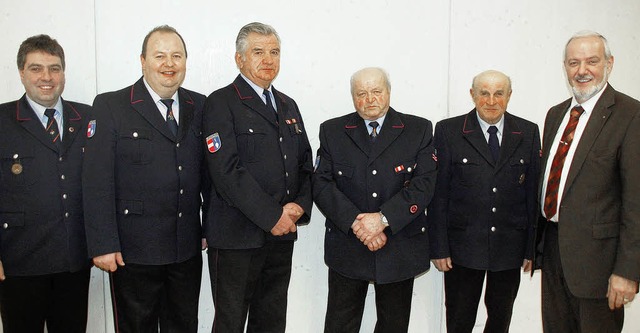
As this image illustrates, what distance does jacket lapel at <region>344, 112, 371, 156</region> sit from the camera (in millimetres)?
2428

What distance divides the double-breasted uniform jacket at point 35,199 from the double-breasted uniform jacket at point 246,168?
63cm

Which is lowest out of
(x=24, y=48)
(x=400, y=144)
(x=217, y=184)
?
(x=217, y=184)

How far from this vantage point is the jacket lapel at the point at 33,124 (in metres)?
2.27

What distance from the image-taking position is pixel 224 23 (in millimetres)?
2955

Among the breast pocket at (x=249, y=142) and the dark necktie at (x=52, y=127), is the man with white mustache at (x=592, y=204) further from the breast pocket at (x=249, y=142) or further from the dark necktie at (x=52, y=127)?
the dark necktie at (x=52, y=127)

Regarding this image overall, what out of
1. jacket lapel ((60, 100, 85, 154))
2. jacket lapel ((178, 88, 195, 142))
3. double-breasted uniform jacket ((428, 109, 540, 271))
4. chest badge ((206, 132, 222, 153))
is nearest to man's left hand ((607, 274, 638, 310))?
double-breasted uniform jacket ((428, 109, 540, 271))

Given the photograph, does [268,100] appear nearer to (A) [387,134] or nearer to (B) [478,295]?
(A) [387,134]

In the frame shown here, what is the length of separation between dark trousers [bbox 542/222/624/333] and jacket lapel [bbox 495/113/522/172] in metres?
0.41

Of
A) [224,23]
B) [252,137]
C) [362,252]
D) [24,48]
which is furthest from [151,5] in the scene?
[362,252]

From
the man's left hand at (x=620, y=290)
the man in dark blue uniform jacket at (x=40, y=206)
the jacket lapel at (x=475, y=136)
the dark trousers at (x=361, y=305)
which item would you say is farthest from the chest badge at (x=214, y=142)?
the man's left hand at (x=620, y=290)

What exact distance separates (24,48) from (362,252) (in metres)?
1.87

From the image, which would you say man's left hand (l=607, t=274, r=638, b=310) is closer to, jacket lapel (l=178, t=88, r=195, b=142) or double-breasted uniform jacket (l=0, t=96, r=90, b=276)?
jacket lapel (l=178, t=88, r=195, b=142)

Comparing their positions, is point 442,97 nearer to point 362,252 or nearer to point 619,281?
point 362,252

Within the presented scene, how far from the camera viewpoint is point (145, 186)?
2.18m
